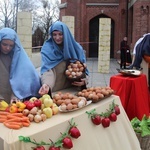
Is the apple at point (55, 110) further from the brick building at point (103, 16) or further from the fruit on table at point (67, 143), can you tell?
the brick building at point (103, 16)

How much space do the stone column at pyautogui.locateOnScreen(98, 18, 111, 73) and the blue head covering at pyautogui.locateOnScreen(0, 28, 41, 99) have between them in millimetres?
9243

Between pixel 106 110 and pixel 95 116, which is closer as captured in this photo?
pixel 95 116

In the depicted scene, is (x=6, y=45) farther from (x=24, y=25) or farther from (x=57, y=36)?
(x=24, y=25)

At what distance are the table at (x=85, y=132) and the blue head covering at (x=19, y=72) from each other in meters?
0.56

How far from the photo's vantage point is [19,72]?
2.65 meters

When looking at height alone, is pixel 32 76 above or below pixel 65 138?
above

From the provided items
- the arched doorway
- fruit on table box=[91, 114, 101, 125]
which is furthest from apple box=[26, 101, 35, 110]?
the arched doorway

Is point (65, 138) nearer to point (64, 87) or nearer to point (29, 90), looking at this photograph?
point (29, 90)

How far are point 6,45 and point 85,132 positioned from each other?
1.13m

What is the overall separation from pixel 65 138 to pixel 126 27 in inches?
731

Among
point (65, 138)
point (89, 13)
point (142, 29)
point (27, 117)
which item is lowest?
point (65, 138)

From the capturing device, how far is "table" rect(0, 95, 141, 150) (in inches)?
72.6

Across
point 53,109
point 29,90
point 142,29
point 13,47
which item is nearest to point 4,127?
point 53,109

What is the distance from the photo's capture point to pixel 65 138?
205 cm
